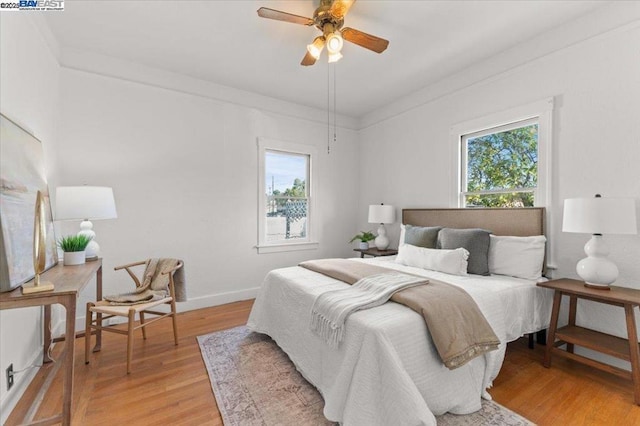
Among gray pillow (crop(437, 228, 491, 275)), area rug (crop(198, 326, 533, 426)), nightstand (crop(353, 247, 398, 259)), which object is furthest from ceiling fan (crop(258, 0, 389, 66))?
nightstand (crop(353, 247, 398, 259))

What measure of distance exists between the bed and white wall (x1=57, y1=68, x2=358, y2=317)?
128 centimetres

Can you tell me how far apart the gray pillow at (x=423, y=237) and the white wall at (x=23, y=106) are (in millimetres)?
3335

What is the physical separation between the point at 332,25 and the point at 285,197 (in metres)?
2.53

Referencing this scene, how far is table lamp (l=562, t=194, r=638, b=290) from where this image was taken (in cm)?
198

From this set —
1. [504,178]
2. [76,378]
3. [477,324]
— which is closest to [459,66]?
[504,178]

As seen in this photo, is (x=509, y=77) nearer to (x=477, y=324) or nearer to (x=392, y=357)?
(x=477, y=324)

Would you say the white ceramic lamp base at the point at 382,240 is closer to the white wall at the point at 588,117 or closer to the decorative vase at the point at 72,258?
the white wall at the point at 588,117

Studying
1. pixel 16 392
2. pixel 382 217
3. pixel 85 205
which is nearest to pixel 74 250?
pixel 85 205

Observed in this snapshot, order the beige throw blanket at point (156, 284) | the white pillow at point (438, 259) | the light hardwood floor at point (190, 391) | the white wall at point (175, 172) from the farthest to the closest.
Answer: the white wall at point (175, 172) → the white pillow at point (438, 259) → the beige throw blanket at point (156, 284) → the light hardwood floor at point (190, 391)

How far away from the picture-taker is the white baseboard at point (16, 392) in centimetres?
168

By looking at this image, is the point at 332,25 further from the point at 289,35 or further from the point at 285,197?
the point at 285,197

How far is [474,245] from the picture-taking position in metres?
2.75

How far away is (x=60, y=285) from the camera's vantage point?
1.62 m

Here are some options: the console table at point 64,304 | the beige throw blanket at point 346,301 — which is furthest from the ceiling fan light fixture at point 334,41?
the console table at point 64,304
